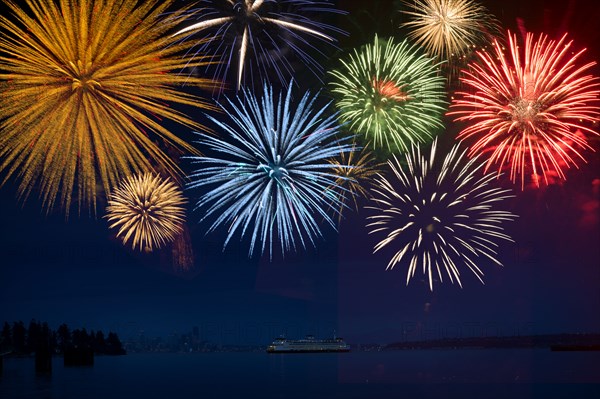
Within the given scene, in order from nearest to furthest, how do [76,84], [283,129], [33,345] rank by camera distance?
[76,84], [283,129], [33,345]

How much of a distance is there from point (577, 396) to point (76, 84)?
75963mm

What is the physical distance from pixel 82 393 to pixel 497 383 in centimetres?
6336

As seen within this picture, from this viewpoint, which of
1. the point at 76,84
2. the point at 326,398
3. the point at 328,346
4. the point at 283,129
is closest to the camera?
the point at 76,84

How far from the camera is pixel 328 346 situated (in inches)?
6791

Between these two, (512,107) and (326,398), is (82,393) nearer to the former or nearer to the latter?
(326,398)

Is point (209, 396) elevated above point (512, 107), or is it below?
below

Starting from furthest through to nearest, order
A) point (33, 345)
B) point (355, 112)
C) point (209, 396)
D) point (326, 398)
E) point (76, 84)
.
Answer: point (33, 345)
point (209, 396)
point (326, 398)
point (355, 112)
point (76, 84)

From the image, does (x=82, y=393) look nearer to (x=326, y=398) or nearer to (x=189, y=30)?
(x=326, y=398)

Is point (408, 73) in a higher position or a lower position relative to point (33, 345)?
higher

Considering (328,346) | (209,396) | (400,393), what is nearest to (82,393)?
(209,396)

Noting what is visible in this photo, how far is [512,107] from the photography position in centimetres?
3272

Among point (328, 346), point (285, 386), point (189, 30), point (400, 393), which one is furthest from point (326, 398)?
point (328, 346)

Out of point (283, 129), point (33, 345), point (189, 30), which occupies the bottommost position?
point (33, 345)

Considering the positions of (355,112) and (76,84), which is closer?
(76,84)
